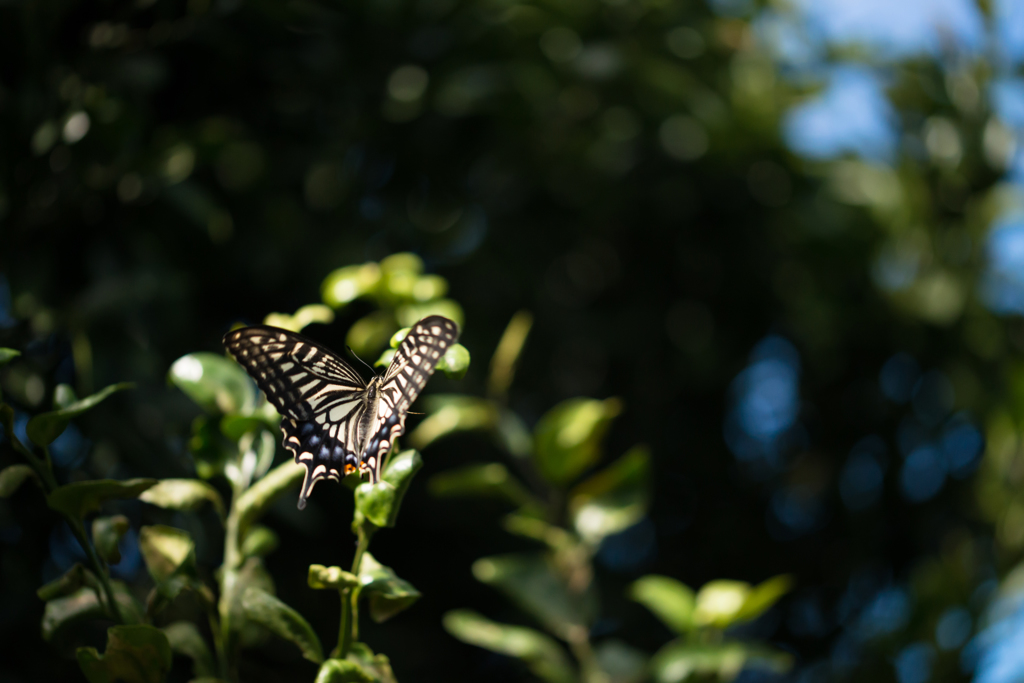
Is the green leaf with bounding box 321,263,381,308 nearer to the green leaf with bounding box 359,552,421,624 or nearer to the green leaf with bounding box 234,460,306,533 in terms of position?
the green leaf with bounding box 234,460,306,533

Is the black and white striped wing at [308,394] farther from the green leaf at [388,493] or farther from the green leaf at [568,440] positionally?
the green leaf at [568,440]

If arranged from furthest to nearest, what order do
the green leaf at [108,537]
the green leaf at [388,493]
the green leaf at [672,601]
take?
the green leaf at [672,601], the green leaf at [108,537], the green leaf at [388,493]

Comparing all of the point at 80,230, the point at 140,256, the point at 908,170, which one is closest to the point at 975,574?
the point at 908,170

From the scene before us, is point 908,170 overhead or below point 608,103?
below

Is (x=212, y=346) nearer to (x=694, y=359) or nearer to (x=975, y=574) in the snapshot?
(x=694, y=359)

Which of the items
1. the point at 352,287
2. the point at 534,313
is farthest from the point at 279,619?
the point at 534,313

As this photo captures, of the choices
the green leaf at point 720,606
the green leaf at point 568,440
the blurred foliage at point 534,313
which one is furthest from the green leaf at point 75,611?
the green leaf at point 720,606

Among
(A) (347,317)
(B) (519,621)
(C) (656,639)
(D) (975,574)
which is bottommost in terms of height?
(C) (656,639)
